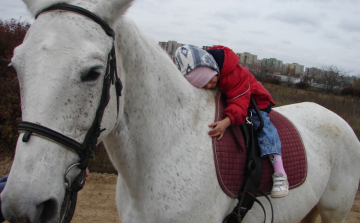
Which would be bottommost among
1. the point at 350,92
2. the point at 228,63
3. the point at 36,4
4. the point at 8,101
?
the point at 8,101

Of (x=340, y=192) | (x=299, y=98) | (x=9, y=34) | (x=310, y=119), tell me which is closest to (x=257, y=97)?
(x=310, y=119)

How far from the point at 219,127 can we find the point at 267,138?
0.59m

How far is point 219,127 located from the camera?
1.87 m

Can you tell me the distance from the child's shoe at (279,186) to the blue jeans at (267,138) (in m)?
0.21

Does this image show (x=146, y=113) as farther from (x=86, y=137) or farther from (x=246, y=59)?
(x=246, y=59)

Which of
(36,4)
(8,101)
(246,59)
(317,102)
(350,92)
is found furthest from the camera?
(246,59)

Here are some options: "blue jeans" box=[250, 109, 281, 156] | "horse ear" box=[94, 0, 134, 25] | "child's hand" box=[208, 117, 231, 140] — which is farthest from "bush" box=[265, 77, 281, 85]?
"horse ear" box=[94, 0, 134, 25]

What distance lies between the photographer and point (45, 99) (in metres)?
1.11

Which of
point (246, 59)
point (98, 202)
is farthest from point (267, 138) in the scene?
point (246, 59)

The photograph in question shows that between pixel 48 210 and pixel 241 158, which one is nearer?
pixel 48 210

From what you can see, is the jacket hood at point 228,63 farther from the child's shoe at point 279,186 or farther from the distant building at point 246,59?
the distant building at point 246,59

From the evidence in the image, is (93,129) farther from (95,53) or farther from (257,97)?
(257,97)

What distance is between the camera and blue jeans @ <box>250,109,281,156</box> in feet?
7.09

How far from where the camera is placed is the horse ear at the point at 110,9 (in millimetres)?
1368
